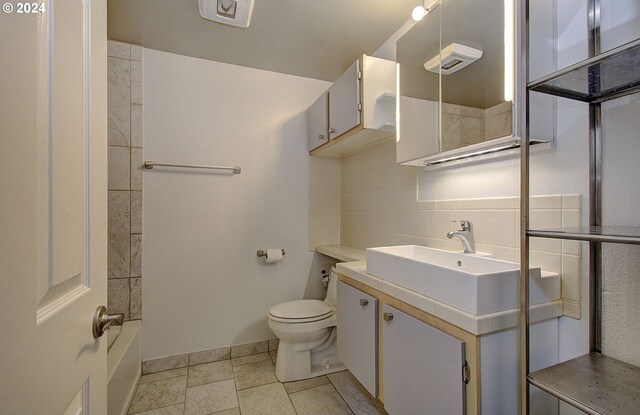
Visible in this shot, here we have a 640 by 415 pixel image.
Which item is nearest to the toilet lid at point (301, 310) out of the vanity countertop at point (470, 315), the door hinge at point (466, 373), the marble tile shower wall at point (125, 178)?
the vanity countertop at point (470, 315)

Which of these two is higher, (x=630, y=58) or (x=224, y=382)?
(x=630, y=58)

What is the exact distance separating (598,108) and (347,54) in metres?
1.58

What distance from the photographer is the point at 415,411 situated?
3.58 feet

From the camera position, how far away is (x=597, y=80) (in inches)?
34.3

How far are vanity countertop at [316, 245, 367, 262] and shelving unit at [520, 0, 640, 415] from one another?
3.53 feet

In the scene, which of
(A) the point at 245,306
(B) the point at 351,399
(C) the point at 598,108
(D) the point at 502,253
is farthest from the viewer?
(A) the point at 245,306

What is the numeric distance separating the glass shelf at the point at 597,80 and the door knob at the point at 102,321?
4.27ft

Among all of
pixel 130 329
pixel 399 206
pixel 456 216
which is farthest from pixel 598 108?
pixel 130 329

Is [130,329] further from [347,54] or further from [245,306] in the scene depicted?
[347,54]

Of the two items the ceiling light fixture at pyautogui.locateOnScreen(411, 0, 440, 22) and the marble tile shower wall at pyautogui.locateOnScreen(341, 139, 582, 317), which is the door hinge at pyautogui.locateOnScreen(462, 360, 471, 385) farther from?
the ceiling light fixture at pyautogui.locateOnScreen(411, 0, 440, 22)

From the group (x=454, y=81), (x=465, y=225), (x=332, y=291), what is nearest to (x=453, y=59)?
(x=454, y=81)

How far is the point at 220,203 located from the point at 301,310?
3.32 ft

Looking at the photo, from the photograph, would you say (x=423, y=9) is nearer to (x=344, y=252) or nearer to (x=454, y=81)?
(x=454, y=81)

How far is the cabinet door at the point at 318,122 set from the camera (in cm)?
211
